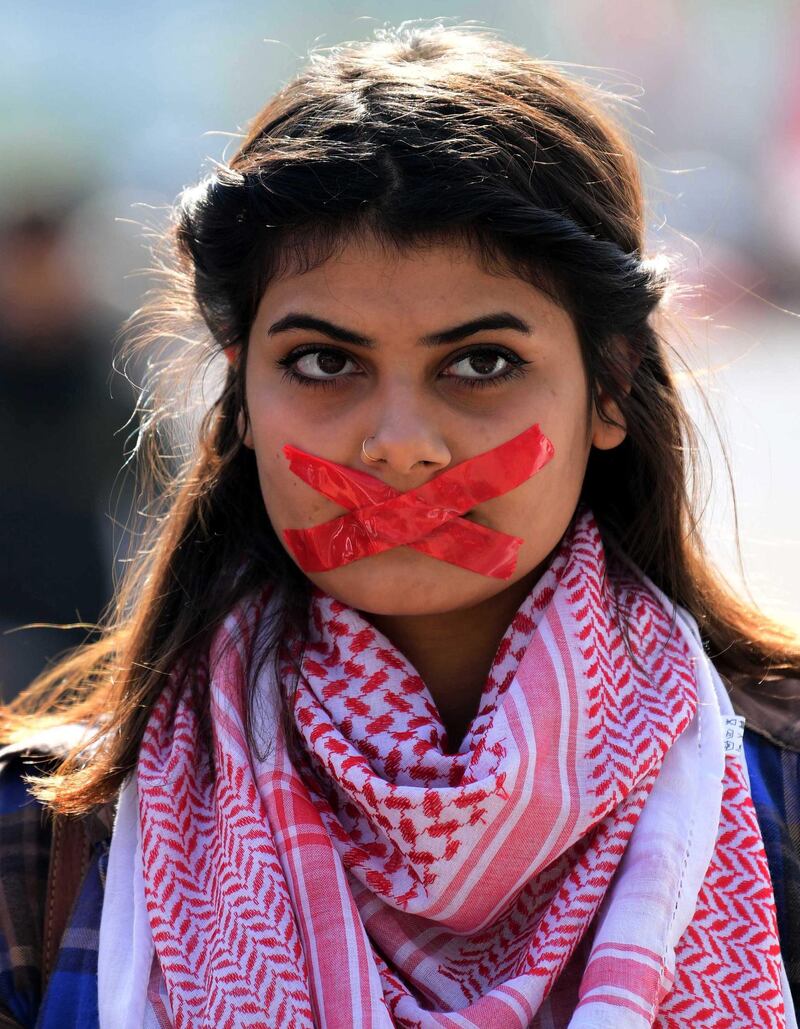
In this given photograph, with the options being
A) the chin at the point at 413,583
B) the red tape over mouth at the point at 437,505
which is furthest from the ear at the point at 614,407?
the chin at the point at 413,583

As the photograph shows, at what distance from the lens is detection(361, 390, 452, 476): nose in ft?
6.25

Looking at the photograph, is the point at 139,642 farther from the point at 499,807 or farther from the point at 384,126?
the point at 384,126

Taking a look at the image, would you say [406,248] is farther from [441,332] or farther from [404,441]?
[404,441]

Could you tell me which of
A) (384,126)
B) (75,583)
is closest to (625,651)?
(384,126)

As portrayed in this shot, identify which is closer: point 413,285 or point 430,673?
point 413,285

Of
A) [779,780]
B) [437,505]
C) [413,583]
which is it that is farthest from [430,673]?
[779,780]

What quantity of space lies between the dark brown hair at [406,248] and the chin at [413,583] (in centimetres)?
25

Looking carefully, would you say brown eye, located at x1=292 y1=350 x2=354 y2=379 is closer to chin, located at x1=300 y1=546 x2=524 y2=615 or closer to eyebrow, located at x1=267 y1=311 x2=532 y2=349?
eyebrow, located at x1=267 y1=311 x2=532 y2=349

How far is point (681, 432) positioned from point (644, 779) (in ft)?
2.21

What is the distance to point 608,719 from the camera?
1946mm

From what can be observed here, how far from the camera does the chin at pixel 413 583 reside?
1997mm

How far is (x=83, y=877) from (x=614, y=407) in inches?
45.9

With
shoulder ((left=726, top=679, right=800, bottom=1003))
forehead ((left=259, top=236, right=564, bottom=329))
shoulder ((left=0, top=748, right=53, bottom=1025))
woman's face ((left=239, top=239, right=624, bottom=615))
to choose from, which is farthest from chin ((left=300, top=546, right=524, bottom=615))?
shoulder ((left=0, top=748, right=53, bottom=1025))

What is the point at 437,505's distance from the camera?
1965 millimetres
